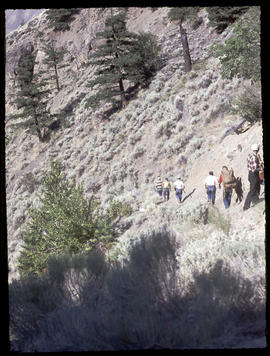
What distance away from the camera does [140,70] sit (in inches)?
1139

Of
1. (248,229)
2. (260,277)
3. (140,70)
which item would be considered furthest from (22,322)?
(140,70)

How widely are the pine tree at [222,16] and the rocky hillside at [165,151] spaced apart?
98 cm

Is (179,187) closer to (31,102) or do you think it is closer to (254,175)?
(254,175)

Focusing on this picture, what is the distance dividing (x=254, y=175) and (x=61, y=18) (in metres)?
47.5

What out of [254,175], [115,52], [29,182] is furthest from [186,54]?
[254,175]

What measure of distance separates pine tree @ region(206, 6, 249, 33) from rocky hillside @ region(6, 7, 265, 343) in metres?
0.98

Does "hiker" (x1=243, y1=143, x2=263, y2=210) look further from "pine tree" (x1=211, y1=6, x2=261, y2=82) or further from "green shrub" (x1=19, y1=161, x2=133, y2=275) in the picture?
"pine tree" (x1=211, y1=6, x2=261, y2=82)

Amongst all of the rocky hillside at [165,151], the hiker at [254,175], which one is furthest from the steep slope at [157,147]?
the hiker at [254,175]

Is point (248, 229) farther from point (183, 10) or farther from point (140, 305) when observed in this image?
point (183, 10)

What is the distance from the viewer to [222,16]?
2662 centimetres

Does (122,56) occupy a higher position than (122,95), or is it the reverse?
(122,56)

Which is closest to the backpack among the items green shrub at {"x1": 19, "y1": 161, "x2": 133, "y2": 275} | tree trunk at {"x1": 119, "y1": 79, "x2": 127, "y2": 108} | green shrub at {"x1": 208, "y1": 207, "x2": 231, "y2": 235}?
green shrub at {"x1": 208, "y1": 207, "x2": 231, "y2": 235}

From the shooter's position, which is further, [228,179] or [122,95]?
[122,95]

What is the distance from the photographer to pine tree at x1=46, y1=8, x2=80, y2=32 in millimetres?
48500
